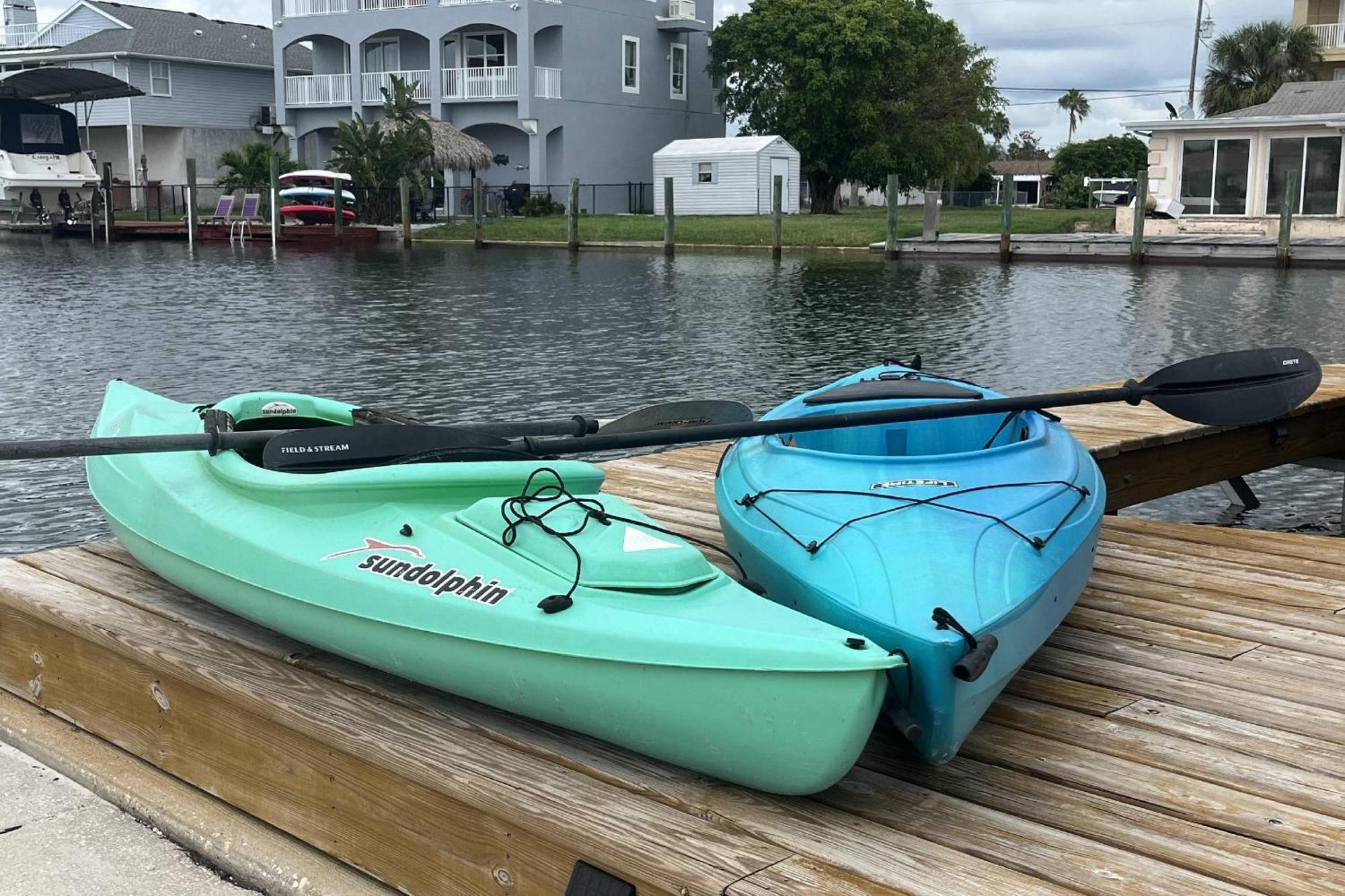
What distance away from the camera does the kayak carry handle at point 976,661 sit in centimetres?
307

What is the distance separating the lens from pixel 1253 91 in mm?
45094

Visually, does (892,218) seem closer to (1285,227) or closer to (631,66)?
(1285,227)

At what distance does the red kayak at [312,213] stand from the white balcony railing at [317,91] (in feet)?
24.5

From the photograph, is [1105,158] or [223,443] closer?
[223,443]

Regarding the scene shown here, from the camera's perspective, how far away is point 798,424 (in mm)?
4426

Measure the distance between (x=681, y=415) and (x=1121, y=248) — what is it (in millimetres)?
26010

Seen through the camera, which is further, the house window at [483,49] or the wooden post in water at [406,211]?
the house window at [483,49]

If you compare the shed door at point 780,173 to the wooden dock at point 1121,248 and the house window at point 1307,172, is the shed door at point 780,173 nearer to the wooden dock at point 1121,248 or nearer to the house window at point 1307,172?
the wooden dock at point 1121,248

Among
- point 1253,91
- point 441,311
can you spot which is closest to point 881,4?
point 1253,91

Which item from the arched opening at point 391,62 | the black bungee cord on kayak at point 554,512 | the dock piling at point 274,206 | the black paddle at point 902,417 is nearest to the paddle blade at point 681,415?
the black paddle at point 902,417

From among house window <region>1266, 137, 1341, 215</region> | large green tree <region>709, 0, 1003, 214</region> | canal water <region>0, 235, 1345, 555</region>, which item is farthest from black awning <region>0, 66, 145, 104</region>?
house window <region>1266, 137, 1341, 215</region>

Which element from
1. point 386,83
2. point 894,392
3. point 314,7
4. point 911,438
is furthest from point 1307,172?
point 894,392

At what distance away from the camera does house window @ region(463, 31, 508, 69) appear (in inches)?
1706

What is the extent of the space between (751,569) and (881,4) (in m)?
43.2
